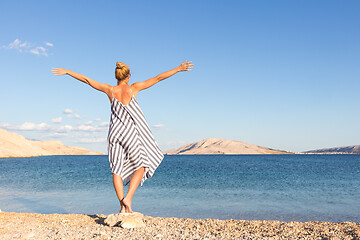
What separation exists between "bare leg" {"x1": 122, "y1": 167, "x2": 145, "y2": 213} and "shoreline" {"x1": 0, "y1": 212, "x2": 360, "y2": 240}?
418 millimetres

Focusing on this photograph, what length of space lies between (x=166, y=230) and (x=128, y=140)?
1841mm

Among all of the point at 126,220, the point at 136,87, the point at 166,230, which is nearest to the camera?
the point at 126,220

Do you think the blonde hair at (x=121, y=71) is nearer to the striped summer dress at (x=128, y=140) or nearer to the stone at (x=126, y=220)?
the striped summer dress at (x=128, y=140)

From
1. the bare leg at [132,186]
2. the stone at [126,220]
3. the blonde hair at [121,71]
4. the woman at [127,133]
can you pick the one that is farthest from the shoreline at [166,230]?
the blonde hair at [121,71]

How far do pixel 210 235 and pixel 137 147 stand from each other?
82.4 inches

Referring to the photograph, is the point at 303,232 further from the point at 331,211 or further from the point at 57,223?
the point at 331,211

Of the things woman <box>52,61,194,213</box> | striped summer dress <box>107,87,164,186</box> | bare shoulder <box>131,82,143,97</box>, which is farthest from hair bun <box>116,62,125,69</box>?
striped summer dress <box>107,87,164,186</box>

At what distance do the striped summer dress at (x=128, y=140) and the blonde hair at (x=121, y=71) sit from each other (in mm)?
435

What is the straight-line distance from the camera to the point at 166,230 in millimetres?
5535

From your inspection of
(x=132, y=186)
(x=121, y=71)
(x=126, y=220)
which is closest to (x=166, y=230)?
(x=126, y=220)

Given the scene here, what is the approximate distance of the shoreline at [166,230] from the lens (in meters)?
5.02

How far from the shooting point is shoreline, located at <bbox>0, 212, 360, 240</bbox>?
502 centimetres

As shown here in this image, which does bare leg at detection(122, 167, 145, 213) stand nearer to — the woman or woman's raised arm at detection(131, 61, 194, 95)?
the woman

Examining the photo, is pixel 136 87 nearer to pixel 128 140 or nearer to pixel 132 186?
pixel 128 140
